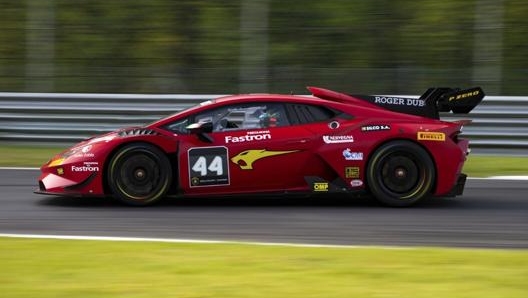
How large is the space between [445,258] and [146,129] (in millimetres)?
3772

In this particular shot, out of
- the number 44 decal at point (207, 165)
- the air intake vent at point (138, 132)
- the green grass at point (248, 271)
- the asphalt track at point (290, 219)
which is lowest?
the asphalt track at point (290, 219)

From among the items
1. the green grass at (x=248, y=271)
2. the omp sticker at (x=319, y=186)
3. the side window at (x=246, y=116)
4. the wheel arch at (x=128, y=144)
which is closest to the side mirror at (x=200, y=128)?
the side window at (x=246, y=116)

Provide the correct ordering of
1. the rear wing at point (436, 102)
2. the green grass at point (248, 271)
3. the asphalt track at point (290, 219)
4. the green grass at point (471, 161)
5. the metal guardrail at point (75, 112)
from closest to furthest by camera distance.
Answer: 1. the green grass at point (248, 271)
2. the asphalt track at point (290, 219)
3. the rear wing at point (436, 102)
4. the green grass at point (471, 161)
5. the metal guardrail at point (75, 112)

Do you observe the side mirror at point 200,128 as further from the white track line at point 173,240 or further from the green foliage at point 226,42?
the green foliage at point 226,42

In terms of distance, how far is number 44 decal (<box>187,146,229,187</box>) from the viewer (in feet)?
27.8

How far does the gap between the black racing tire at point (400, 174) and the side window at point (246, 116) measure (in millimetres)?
1039

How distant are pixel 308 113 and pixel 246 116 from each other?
2.10 ft

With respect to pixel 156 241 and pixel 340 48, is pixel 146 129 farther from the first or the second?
pixel 340 48

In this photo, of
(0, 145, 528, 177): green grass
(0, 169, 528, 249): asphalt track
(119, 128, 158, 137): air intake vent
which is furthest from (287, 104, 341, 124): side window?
(0, 145, 528, 177): green grass

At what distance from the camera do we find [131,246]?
6441mm

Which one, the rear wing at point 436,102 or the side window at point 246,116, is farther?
the rear wing at point 436,102

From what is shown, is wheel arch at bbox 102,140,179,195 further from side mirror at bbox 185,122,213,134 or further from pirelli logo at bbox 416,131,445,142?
pirelli logo at bbox 416,131,445,142

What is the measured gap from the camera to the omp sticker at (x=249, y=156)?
848cm

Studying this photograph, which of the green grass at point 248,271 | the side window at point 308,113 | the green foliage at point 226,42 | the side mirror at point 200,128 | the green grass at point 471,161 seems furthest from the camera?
the green foliage at point 226,42
